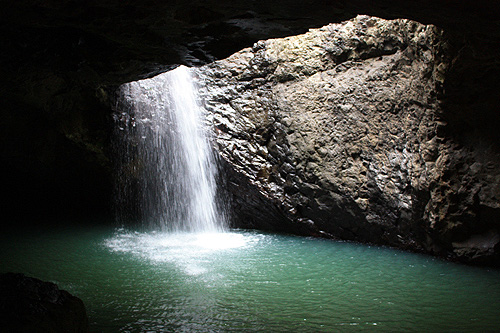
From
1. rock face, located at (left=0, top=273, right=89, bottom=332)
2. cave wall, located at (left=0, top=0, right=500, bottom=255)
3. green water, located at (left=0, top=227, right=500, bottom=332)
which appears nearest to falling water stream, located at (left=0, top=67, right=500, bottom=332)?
green water, located at (left=0, top=227, right=500, bottom=332)

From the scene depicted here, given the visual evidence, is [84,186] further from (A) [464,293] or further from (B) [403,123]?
(A) [464,293]

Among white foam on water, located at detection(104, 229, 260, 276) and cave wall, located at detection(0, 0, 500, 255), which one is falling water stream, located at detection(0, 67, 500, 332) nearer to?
white foam on water, located at detection(104, 229, 260, 276)

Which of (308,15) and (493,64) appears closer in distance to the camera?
(308,15)

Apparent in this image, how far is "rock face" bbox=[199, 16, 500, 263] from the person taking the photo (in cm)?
540

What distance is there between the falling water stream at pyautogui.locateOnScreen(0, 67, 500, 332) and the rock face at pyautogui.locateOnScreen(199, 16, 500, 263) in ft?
1.32

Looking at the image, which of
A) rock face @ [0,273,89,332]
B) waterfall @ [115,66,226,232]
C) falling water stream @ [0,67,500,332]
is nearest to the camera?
rock face @ [0,273,89,332]

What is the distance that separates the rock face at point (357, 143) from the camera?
5.40m

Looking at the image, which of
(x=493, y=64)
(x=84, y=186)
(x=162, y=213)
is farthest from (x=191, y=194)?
(x=493, y=64)

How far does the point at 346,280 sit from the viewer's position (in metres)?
4.83

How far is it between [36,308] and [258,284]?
8.16 feet

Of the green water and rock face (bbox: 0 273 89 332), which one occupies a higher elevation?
rock face (bbox: 0 273 89 332)

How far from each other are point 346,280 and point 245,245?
87.0 inches

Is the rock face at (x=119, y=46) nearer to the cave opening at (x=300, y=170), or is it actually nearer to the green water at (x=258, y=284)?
the cave opening at (x=300, y=170)

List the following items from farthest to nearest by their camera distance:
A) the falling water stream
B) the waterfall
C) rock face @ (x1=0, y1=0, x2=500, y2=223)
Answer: the waterfall, the falling water stream, rock face @ (x1=0, y1=0, x2=500, y2=223)
